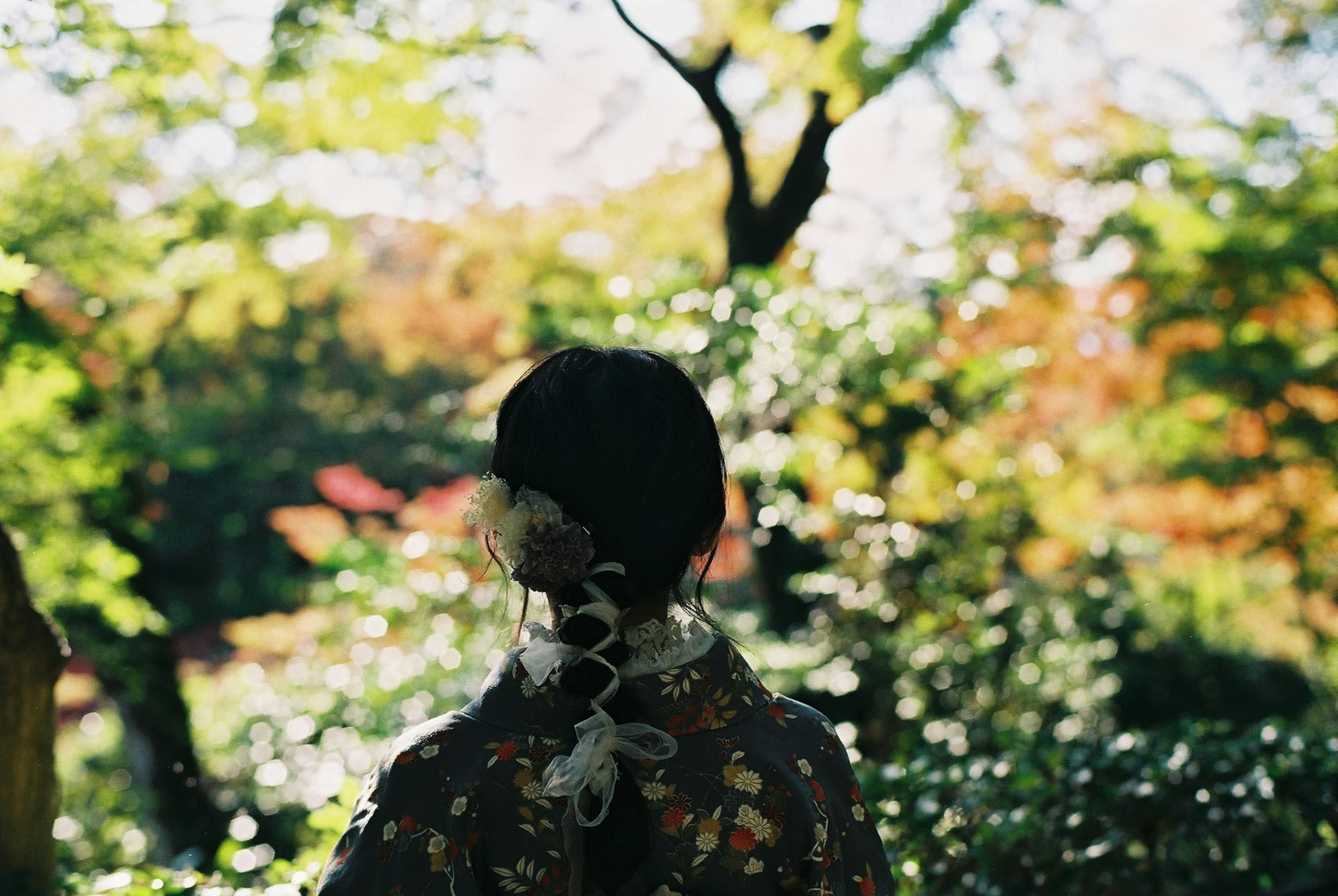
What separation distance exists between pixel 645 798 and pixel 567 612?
0.83 ft

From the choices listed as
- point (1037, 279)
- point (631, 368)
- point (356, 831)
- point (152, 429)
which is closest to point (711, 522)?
point (631, 368)

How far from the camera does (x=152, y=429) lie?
18.3 ft

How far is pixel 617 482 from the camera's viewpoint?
1.27 m

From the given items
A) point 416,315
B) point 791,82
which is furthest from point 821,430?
point 416,315

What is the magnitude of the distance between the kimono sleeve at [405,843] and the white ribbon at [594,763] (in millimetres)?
131

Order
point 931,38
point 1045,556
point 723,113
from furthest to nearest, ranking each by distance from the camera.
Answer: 1. point 1045,556
2. point 723,113
3. point 931,38

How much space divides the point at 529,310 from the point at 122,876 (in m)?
4.21

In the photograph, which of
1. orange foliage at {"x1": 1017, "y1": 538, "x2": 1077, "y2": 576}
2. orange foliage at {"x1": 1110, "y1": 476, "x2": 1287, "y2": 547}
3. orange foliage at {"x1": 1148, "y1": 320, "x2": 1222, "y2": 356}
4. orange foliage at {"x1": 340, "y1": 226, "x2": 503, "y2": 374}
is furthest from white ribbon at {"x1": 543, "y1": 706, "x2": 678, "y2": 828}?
orange foliage at {"x1": 340, "y1": 226, "x2": 503, "y2": 374}

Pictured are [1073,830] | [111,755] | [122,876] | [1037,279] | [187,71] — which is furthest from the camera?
[111,755]

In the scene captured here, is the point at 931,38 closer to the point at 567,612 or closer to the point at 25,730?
the point at 567,612

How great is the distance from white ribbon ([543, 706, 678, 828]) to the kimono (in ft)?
0.14

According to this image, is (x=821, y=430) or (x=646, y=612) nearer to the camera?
(x=646, y=612)

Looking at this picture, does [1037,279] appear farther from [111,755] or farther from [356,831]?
[111,755]

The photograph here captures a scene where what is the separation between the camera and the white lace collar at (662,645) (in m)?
1.33
